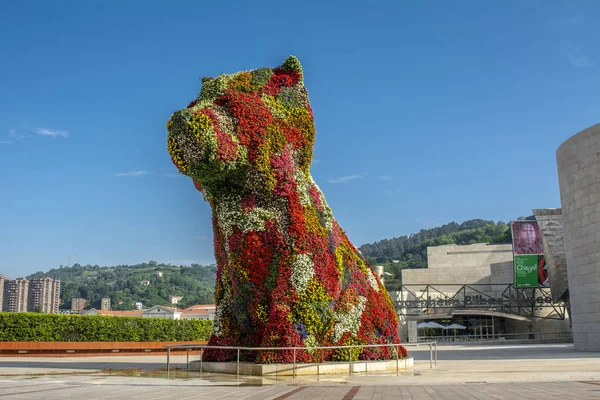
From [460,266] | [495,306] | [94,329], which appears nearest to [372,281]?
[94,329]

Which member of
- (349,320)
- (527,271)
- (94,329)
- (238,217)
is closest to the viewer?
(238,217)

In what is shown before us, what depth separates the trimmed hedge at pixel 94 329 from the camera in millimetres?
26938

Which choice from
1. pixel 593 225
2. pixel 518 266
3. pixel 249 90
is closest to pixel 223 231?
pixel 249 90

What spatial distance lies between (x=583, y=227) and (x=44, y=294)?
193m

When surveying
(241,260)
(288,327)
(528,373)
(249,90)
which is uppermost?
(249,90)

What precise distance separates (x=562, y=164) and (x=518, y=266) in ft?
94.9

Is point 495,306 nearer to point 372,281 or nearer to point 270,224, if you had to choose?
point 372,281

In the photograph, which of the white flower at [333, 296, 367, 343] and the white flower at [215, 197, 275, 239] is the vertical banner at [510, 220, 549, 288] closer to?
the white flower at [333, 296, 367, 343]

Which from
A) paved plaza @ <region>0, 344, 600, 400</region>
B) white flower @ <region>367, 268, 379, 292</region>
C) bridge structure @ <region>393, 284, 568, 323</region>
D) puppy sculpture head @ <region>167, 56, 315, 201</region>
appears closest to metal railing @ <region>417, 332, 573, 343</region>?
bridge structure @ <region>393, 284, 568, 323</region>

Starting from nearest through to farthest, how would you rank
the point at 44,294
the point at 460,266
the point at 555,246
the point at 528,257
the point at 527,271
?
the point at 555,246 → the point at 528,257 → the point at 527,271 → the point at 460,266 → the point at 44,294

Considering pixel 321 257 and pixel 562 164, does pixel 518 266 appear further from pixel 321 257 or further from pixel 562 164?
pixel 321 257

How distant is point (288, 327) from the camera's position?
13859 millimetres

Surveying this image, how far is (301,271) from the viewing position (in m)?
14.2

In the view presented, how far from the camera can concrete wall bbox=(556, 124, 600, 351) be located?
1005 inches
